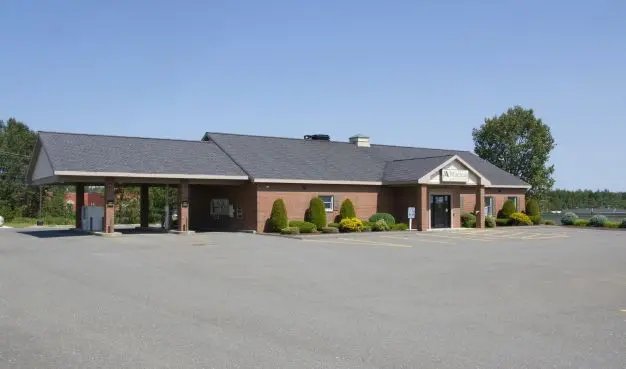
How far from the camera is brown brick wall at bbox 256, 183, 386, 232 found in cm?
3142

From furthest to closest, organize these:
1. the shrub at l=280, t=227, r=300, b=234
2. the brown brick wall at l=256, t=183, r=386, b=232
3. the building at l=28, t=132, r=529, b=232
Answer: the brown brick wall at l=256, t=183, r=386, b=232 → the shrub at l=280, t=227, r=300, b=234 → the building at l=28, t=132, r=529, b=232

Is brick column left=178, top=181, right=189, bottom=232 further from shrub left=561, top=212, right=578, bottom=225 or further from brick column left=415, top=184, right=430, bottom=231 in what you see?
shrub left=561, top=212, right=578, bottom=225

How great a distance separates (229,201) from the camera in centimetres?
3394

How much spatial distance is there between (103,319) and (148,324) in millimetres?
814

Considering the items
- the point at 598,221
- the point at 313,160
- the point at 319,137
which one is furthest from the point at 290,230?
the point at 598,221

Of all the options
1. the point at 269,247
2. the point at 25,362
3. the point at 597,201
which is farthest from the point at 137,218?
the point at 597,201

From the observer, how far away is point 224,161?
3244cm

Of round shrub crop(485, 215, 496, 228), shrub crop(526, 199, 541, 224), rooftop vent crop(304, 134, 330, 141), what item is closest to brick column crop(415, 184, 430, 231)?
round shrub crop(485, 215, 496, 228)

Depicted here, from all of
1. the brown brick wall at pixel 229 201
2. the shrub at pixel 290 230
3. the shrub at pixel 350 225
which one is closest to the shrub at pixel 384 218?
the shrub at pixel 350 225

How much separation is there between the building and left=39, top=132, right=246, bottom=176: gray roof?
5cm

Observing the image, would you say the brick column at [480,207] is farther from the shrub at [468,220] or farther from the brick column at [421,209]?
the brick column at [421,209]

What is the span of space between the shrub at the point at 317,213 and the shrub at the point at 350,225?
1058mm

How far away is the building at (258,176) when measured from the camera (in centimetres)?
2866

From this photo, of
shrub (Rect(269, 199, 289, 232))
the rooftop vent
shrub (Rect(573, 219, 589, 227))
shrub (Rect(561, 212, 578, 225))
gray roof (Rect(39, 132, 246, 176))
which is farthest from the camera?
shrub (Rect(561, 212, 578, 225))
